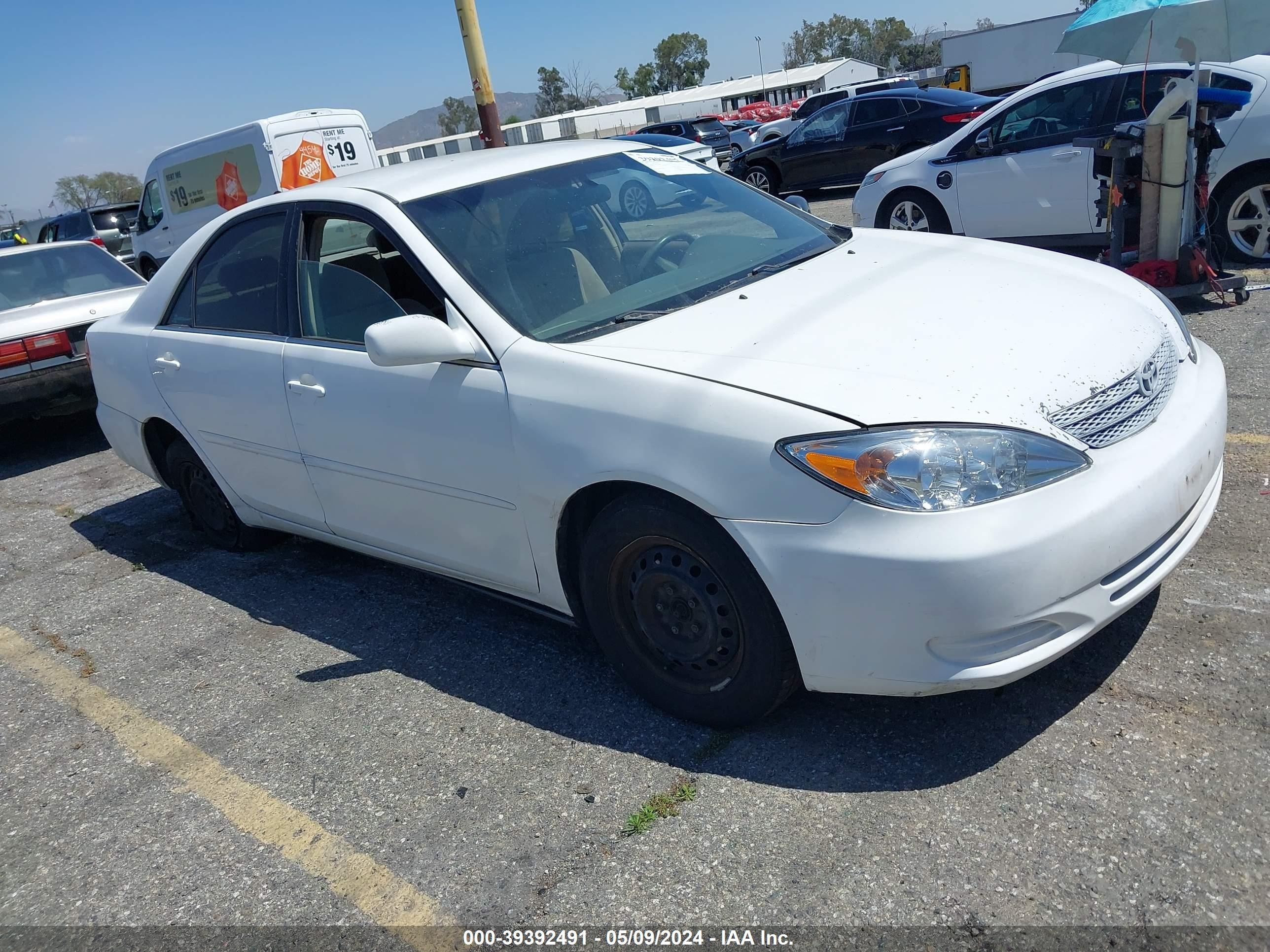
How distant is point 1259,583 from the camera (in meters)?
3.28

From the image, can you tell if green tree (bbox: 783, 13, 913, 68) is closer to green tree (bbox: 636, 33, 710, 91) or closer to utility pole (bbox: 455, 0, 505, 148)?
green tree (bbox: 636, 33, 710, 91)

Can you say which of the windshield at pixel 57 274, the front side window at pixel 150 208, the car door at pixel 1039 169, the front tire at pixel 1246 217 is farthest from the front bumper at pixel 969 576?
the front side window at pixel 150 208

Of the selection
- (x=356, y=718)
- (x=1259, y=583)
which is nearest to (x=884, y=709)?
(x=1259, y=583)

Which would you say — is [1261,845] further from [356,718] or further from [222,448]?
[222,448]

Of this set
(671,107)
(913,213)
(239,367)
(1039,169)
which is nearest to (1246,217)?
(1039,169)

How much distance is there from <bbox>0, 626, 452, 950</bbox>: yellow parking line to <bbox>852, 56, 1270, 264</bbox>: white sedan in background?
7.05m

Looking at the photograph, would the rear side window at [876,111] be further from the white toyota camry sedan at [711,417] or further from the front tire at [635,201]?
the front tire at [635,201]

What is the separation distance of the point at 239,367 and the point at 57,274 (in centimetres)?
539

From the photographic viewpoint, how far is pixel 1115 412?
2717 mm

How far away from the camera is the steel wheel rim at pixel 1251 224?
23.3ft

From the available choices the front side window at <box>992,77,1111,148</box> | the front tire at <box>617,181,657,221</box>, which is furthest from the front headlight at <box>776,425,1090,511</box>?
the front side window at <box>992,77,1111,148</box>

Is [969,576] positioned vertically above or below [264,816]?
above

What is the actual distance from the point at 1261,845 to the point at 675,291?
2.20 meters

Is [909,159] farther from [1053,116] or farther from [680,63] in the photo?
[680,63]
